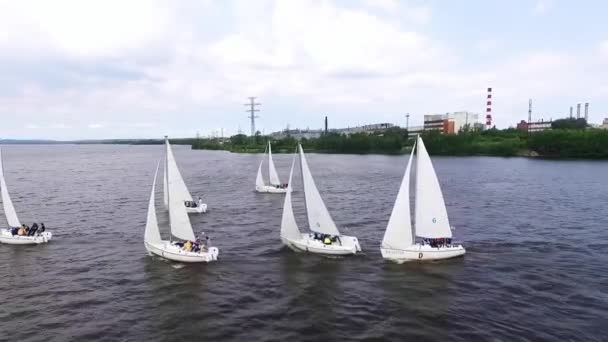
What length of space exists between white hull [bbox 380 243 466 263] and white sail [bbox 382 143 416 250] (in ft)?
1.52

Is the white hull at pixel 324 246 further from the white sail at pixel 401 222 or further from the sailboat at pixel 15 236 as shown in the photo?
the sailboat at pixel 15 236

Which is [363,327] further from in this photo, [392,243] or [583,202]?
[583,202]

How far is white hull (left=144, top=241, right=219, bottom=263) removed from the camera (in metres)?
40.4

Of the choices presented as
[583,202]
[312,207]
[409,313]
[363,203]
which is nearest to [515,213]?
[583,202]

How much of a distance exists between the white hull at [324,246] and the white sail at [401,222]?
11.2 feet

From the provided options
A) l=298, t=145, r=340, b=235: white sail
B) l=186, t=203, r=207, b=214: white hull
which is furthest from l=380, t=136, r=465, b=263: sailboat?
l=186, t=203, r=207, b=214: white hull

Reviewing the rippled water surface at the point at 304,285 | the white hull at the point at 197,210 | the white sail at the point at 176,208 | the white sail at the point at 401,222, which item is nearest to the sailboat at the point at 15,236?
the rippled water surface at the point at 304,285

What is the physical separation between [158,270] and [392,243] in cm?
2169

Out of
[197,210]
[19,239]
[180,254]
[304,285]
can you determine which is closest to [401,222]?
[304,285]

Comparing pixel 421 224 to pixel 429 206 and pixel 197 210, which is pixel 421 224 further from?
pixel 197 210

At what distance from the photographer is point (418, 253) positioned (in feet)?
133

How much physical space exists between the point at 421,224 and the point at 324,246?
9.52 meters

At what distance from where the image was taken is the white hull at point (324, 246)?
41.9 m

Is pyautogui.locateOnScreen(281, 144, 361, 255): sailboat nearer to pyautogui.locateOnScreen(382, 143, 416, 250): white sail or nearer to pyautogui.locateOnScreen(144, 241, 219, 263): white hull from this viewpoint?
pyautogui.locateOnScreen(382, 143, 416, 250): white sail
